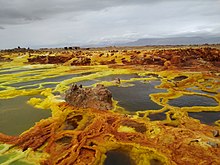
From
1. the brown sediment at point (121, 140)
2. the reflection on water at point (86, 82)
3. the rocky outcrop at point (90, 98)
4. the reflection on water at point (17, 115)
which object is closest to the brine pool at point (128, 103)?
the reflection on water at point (17, 115)

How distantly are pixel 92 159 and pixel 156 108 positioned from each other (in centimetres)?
1254

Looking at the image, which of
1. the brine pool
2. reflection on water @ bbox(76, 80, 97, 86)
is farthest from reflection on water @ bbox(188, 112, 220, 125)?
reflection on water @ bbox(76, 80, 97, 86)

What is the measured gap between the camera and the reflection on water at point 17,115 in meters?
22.5

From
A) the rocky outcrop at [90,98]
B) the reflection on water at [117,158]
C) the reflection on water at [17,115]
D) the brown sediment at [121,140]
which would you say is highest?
the rocky outcrop at [90,98]

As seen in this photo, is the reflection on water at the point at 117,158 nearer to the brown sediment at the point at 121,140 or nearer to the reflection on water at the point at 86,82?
the brown sediment at the point at 121,140

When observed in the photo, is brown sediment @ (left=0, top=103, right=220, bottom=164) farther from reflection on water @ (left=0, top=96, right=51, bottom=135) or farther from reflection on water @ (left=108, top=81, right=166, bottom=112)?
reflection on water @ (left=108, top=81, right=166, bottom=112)

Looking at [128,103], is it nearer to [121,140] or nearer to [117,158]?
[121,140]

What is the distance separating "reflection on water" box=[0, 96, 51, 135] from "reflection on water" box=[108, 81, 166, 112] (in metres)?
8.83

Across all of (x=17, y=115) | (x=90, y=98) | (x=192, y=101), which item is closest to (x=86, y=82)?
(x=90, y=98)

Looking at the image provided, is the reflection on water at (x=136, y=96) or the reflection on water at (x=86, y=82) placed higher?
the reflection on water at (x=136, y=96)

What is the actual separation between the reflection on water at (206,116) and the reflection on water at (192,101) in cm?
310

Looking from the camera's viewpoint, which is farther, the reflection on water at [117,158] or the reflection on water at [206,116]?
the reflection on water at [206,116]

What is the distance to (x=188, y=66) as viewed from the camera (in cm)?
5984

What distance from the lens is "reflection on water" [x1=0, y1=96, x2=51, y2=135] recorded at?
22.5 meters
